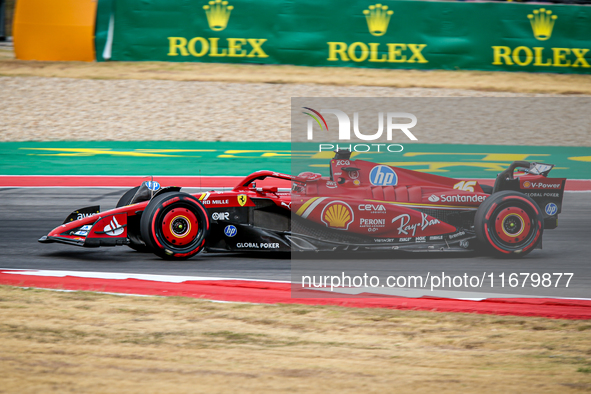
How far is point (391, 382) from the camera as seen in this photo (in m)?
3.71

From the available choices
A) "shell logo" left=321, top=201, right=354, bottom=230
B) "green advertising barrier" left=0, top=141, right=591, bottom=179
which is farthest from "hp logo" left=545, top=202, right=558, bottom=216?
"green advertising barrier" left=0, top=141, right=591, bottom=179

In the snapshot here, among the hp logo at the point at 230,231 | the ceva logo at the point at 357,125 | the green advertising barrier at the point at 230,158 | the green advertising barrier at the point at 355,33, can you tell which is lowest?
the hp logo at the point at 230,231

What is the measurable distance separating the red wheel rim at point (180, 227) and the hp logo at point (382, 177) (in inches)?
71.1

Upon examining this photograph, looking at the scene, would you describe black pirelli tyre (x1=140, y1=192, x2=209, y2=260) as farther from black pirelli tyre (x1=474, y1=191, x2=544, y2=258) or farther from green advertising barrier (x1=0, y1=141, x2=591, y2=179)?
green advertising barrier (x1=0, y1=141, x2=591, y2=179)

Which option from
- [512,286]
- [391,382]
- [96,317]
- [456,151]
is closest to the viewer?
[391,382]

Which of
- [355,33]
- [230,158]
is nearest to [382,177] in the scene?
[230,158]

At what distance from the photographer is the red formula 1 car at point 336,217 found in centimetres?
623

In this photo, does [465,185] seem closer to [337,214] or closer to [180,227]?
[337,214]

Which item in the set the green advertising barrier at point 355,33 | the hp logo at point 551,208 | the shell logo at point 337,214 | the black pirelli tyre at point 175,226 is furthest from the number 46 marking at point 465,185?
the green advertising barrier at point 355,33

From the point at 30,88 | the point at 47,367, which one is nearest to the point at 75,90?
the point at 30,88

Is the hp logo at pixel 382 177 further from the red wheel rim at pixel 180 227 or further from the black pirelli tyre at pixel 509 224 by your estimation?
the red wheel rim at pixel 180 227

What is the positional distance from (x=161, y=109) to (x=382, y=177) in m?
10.1

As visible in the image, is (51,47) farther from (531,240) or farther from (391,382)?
(391,382)

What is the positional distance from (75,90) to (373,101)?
7300mm
